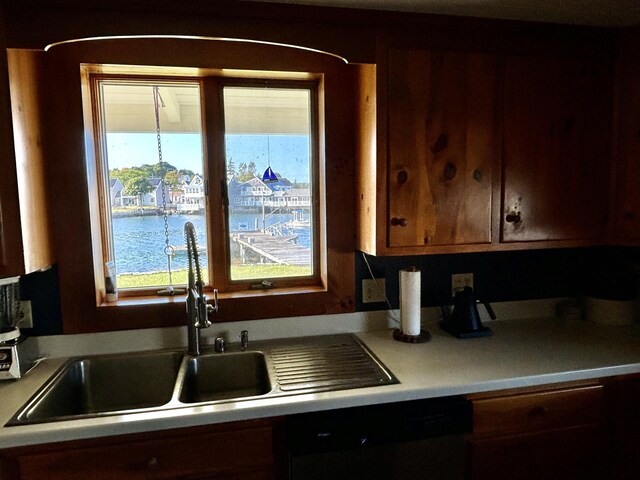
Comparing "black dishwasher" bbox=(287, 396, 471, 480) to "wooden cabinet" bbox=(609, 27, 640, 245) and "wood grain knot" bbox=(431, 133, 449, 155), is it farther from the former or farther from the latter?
"wooden cabinet" bbox=(609, 27, 640, 245)

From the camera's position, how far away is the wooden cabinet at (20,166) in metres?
1.30

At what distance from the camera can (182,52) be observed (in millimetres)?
1595

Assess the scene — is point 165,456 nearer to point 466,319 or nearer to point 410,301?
point 410,301

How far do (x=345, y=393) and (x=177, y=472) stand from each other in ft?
1.83

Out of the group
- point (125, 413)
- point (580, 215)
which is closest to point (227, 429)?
point (125, 413)

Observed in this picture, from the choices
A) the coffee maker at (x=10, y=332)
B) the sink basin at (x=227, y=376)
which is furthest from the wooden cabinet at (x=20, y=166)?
the sink basin at (x=227, y=376)

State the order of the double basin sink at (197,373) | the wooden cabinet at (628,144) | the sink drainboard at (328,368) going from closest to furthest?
the sink drainboard at (328,368)
the double basin sink at (197,373)
the wooden cabinet at (628,144)

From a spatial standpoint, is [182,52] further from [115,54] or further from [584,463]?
[584,463]

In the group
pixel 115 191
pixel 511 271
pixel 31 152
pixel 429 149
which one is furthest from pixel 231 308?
pixel 511 271

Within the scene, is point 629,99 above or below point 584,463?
above

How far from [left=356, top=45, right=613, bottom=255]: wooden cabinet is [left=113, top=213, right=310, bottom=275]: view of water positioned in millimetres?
718

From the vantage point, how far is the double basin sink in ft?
4.88

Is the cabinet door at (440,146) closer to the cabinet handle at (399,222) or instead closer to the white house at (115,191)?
the cabinet handle at (399,222)

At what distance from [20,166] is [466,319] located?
5.89ft
